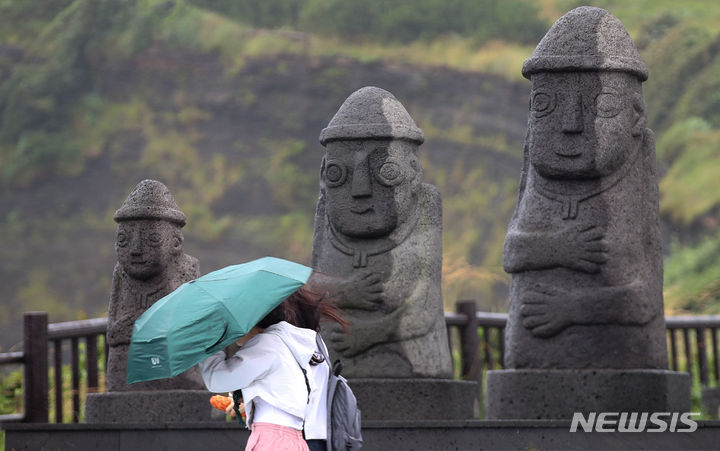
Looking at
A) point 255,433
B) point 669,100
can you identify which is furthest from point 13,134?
point 255,433

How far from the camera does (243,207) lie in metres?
24.8

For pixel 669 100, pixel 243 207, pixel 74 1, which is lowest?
pixel 243 207

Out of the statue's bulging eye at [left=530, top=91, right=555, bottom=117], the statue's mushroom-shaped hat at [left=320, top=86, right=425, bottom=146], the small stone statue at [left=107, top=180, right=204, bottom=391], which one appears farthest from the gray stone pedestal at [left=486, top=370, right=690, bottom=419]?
the small stone statue at [left=107, top=180, right=204, bottom=391]

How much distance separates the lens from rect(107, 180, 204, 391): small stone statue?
7891mm

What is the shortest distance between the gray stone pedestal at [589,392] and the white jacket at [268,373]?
3.01m

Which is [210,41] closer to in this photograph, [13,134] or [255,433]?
[13,134]

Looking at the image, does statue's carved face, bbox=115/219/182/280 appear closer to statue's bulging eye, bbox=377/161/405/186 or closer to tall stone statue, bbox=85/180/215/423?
tall stone statue, bbox=85/180/215/423

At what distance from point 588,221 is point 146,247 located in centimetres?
286

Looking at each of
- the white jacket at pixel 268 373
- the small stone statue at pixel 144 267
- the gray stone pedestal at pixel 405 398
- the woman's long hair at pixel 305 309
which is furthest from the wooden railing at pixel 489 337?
the white jacket at pixel 268 373

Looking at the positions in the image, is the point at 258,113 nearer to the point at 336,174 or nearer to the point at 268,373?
the point at 336,174

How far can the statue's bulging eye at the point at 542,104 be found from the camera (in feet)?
23.7

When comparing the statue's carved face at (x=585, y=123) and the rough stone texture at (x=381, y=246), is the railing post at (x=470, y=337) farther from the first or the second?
the statue's carved face at (x=585, y=123)

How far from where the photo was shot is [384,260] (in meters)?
7.71

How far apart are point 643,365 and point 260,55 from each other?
67.1 feet
